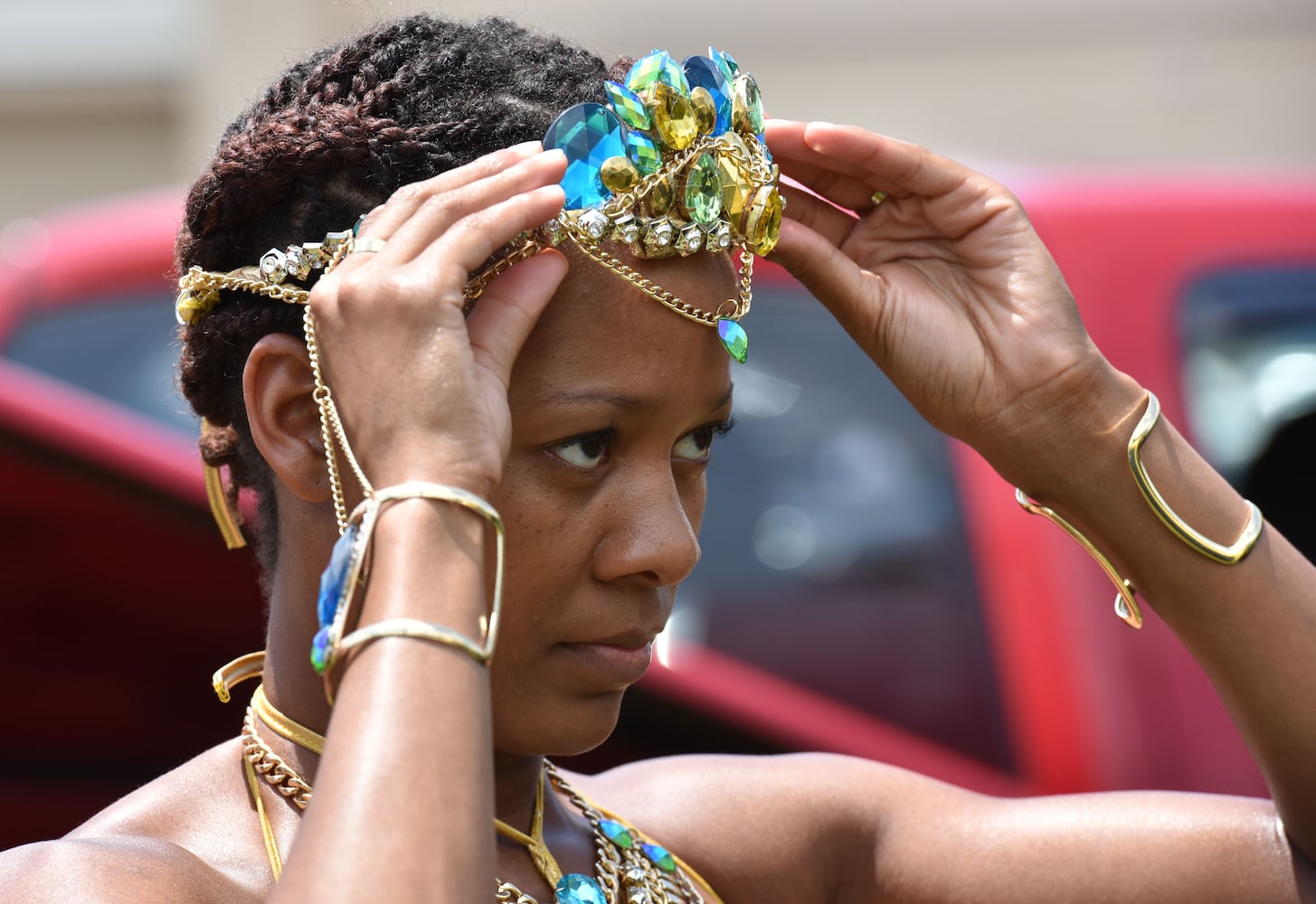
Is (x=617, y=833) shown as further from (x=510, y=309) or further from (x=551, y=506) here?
(x=510, y=309)

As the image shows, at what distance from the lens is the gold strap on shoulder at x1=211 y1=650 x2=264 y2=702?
2.21 m

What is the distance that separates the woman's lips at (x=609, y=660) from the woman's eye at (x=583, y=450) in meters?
0.22

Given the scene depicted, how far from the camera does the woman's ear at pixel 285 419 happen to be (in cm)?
209

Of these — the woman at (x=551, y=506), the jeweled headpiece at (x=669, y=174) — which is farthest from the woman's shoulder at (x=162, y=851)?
the jeweled headpiece at (x=669, y=174)

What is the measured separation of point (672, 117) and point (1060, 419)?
28.3 inches

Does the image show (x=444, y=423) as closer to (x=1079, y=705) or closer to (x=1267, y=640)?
(x=1267, y=640)

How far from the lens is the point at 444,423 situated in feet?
5.99

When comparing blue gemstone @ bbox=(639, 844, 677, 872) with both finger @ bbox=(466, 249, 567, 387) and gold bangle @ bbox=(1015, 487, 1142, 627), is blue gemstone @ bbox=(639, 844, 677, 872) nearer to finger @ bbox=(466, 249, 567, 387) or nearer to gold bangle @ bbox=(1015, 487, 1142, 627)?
gold bangle @ bbox=(1015, 487, 1142, 627)

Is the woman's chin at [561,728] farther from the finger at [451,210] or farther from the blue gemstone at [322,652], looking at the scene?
the finger at [451,210]

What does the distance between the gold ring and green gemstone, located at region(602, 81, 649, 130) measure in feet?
1.14

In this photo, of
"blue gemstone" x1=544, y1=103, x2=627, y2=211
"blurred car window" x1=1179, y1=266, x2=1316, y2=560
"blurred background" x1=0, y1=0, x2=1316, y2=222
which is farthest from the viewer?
"blurred background" x1=0, y1=0, x2=1316, y2=222

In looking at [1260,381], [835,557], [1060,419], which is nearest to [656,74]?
[1060,419]

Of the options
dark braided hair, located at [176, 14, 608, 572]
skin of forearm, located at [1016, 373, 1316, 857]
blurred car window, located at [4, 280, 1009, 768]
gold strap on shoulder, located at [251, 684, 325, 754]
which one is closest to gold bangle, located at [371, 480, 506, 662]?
dark braided hair, located at [176, 14, 608, 572]

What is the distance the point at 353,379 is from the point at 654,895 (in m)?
0.92
